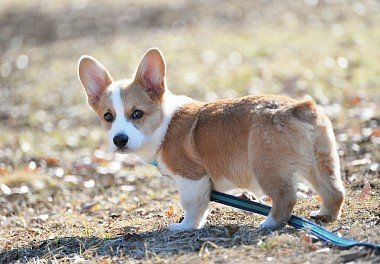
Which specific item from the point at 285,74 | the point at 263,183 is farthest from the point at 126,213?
the point at 285,74

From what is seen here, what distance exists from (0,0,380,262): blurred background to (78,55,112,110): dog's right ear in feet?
3.91

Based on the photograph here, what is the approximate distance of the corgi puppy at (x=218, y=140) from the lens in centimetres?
431

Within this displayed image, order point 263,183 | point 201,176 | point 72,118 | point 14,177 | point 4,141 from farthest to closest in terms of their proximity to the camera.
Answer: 1. point 72,118
2. point 4,141
3. point 14,177
4. point 201,176
5. point 263,183

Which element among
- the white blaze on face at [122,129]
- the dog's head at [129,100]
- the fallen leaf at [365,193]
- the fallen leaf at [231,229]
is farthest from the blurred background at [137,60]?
the fallen leaf at [231,229]

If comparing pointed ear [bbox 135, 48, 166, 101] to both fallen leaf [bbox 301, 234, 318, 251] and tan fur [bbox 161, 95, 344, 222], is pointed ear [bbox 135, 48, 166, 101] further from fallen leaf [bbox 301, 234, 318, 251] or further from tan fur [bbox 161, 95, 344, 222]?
fallen leaf [bbox 301, 234, 318, 251]

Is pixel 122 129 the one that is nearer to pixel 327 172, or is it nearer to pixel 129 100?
pixel 129 100

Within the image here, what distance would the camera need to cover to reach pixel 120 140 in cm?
475

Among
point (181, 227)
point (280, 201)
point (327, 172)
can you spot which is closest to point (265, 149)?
point (280, 201)

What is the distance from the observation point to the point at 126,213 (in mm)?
5773

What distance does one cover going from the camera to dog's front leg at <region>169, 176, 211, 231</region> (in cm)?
474

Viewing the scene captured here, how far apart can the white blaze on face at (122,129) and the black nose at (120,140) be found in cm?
2

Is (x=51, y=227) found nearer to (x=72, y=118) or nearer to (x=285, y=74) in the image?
(x=72, y=118)

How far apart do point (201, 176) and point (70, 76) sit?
7.35 meters

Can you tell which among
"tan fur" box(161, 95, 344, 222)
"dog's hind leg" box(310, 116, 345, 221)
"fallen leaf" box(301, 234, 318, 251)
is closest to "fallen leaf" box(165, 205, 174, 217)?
"tan fur" box(161, 95, 344, 222)
